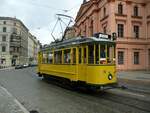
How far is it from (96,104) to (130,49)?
3632 cm

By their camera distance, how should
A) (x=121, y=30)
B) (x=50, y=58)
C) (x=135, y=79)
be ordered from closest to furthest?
(x=50, y=58)
(x=135, y=79)
(x=121, y=30)

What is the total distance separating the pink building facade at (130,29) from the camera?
4725cm

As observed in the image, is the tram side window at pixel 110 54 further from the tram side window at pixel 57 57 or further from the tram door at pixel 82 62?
the tram side window at pixel 57 57

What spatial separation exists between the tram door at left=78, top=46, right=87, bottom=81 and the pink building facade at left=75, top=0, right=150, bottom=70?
29.8m

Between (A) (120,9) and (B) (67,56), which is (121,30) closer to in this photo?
(A) (120,9)

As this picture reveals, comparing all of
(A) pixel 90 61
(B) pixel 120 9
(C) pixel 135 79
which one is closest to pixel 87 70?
(A) pixel 90 61

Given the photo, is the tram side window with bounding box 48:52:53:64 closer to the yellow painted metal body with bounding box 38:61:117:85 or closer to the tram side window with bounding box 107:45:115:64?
the yellow painted metal body with bounding box 38:61:117:85

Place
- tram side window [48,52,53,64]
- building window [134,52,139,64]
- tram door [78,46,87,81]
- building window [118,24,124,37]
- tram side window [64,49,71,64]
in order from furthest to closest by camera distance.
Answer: building window [134,52,139,64], building window [118,24,124,37], tram side window [48,52,53,64], tram side window [64,49,71,64], tram door [78,46,87,81]

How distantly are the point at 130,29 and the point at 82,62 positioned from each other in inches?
1296

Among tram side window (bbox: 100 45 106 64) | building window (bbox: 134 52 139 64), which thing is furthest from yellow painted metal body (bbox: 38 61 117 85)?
building window (bbox: 134 52 139 64)

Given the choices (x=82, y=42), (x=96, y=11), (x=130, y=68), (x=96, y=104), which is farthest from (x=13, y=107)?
(x=96, y=11)

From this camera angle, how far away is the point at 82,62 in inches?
669

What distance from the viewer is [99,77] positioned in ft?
51.7

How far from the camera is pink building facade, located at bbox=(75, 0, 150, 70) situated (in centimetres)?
4725
